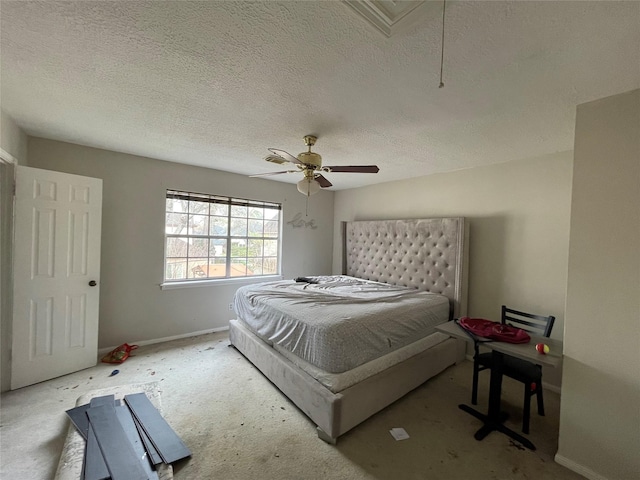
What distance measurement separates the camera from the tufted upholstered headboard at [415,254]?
3.24 m

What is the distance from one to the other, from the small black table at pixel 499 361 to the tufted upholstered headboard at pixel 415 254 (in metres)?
1.11

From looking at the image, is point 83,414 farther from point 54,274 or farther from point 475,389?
point 475,389

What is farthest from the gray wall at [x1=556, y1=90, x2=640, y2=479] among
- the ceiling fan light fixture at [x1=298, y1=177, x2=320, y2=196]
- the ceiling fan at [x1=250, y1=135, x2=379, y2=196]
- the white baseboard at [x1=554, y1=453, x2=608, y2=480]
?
the ceiling fan light fixture at [x1=298, y1=177, x2=320, y2=196]

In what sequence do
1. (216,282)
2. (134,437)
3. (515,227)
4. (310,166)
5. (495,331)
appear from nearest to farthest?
(134,437)
(495,331)
(310,166)
(515,227)
(216,282)

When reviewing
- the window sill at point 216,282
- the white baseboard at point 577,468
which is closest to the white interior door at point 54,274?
the window sill at point 216,282

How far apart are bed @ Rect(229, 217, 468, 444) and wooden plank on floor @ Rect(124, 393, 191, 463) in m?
0.87

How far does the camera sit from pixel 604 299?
163 cm

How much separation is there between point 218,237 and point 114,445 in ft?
9.04

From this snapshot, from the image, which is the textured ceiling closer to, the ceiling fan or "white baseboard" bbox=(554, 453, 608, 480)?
the ceiling fan

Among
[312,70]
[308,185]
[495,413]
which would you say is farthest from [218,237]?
[495,413]

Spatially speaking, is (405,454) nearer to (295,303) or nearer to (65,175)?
(295,303)

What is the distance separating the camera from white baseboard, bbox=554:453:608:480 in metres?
1.63

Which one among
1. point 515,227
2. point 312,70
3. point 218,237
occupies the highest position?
point 312,70

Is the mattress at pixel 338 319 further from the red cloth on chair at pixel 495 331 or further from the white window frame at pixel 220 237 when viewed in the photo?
the white window frame at pixel 220 237
